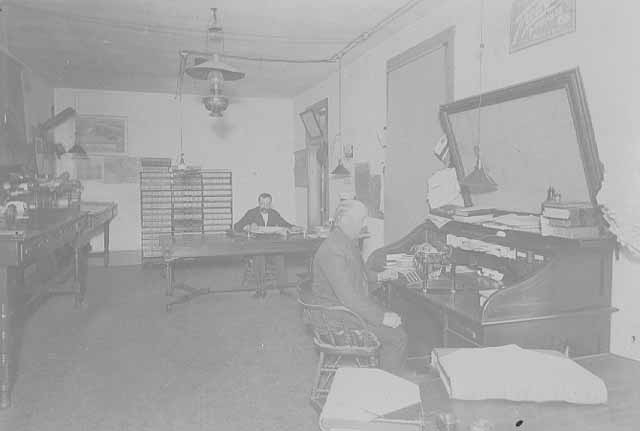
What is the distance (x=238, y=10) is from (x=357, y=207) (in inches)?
101

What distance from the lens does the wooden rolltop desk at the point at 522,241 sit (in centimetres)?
290

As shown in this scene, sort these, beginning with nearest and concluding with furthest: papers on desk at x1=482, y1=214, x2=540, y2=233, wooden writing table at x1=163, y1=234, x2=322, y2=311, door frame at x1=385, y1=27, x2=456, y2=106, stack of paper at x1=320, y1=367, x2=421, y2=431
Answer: stack of paper at x1=320, y1=367, x2=421, y2=431 < papers on desk at x1=482, y1=214, x2=540, y2=233 < door frame at x1=385, y1=27, x2=456, y2=106 < wooden writing table at x1=163, y1=234, x2=322, y2=311

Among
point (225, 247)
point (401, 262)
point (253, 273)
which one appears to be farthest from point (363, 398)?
point (253, 273)

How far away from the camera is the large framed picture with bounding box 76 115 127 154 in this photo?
977cm

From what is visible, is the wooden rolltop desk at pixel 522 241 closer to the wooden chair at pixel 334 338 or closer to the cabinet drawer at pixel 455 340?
the cabinet drawer at pixel 455 340

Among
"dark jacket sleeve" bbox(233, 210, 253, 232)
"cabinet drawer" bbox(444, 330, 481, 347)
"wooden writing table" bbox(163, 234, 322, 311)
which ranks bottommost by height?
"cabinet drawer" bbox(444, 330, 481, 347)

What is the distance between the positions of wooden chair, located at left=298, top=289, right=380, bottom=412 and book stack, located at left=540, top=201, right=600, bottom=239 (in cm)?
132

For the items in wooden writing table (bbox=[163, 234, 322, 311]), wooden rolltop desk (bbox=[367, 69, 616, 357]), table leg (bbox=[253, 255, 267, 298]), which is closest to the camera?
wooden rolltop desk (bbox=[367, 69, 616, 357])

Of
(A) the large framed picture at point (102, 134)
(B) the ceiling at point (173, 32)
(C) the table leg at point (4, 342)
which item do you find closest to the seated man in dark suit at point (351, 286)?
(C) the table leg at point (4, 342)

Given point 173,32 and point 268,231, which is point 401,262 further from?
point 173,32

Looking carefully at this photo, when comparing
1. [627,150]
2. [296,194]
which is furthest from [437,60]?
[296,194]

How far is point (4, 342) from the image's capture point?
3760 millimetres

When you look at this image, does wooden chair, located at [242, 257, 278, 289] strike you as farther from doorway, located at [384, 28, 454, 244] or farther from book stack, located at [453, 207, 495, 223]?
book stack, located at [453, 207, 495, 223]

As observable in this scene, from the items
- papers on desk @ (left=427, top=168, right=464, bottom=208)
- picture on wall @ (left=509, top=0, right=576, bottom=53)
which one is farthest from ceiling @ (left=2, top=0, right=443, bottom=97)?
papers on desk @ (left=427, top=168, right=464, bottom=208)
